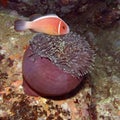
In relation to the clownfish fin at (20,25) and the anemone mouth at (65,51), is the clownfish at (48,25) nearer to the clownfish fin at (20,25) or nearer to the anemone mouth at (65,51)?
the clownfish fin at (20,25)

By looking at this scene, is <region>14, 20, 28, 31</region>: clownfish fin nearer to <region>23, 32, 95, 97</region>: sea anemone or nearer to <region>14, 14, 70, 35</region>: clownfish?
<region>14, 14, 70, 35</region>: clownfish

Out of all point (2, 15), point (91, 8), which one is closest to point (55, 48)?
point (2, 15)

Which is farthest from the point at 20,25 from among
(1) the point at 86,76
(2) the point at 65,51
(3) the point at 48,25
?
(1) the point at 86,76

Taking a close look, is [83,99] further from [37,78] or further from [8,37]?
[8,37]

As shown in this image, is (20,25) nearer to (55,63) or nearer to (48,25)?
(48,25)

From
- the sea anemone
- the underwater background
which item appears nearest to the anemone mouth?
the sea anemone

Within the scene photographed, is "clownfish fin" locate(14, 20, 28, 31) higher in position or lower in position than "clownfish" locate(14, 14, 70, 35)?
lower

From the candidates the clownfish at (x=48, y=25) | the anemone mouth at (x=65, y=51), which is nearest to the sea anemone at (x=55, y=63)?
the anemone mouth at (x=65, y=51)

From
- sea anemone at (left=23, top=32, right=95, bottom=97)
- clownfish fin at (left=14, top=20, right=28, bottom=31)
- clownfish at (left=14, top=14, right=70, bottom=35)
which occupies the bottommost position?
sea anemone at (left=23, top=32, right=95, bottom=97)
